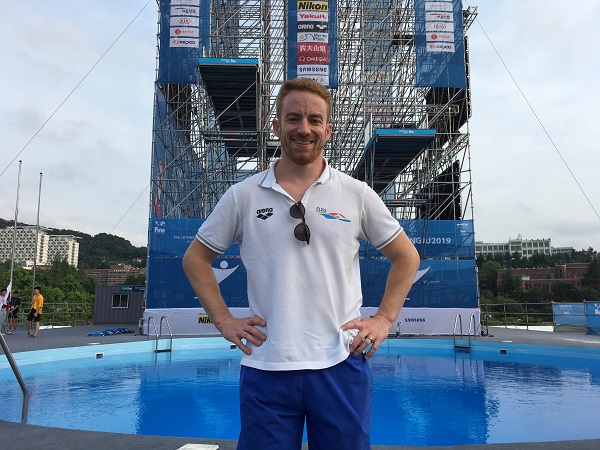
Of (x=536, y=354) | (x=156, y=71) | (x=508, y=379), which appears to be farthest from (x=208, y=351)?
(x=156, y=71)

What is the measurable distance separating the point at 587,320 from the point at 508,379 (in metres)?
8.23

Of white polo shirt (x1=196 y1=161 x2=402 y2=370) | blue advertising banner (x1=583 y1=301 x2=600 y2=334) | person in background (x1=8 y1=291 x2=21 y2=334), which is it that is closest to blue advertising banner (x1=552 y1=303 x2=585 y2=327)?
blue advertising banner (x1=583 y1=301 x2=600 y2=334)

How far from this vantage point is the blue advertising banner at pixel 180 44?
640 inches

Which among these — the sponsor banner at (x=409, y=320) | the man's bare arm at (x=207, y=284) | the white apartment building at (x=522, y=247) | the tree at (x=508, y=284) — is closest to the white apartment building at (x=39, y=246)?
the tree at (x=508, y=284)

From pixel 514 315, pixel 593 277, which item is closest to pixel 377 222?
pixel 514 315

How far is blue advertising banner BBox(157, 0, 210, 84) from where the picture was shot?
16.2 m

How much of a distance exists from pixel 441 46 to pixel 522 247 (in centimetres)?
13986

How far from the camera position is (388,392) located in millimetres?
7223

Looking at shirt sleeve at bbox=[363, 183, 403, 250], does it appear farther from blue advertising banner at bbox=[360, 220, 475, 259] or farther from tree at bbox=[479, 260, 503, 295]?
tree at bbox=[479, 260, 503, 295]

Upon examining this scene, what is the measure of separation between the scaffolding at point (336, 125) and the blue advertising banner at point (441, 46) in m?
0.76

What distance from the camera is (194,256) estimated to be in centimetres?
164

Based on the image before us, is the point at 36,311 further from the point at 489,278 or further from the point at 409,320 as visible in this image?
the point at 489,278

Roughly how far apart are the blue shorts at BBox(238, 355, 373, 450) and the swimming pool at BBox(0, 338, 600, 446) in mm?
3739

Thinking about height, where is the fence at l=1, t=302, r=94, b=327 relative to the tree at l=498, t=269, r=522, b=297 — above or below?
below
